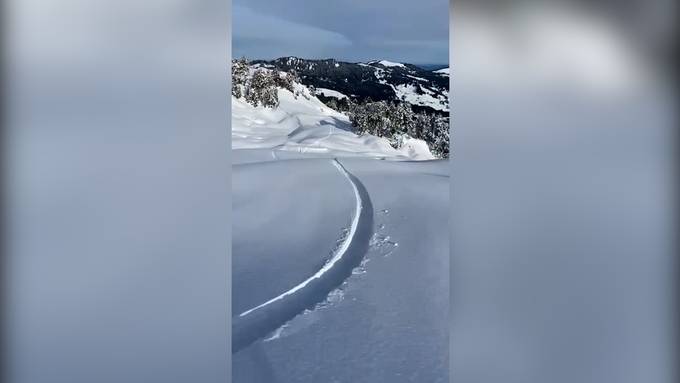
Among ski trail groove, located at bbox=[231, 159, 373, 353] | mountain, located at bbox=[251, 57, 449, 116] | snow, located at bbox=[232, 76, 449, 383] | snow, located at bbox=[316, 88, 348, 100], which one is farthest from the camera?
snow, located at bbox=[316, 88, 348, 100]

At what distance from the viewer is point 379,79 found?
9.91 meters

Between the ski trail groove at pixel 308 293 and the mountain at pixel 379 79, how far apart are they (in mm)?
2934

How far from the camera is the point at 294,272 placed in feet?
20.2

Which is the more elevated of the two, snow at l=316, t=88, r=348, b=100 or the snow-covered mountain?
snow at l=316, t=88, r=348, b=100

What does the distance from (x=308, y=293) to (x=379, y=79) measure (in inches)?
207

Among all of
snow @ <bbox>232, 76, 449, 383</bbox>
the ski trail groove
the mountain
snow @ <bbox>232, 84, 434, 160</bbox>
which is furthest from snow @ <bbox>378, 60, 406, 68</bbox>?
the ski trail groove

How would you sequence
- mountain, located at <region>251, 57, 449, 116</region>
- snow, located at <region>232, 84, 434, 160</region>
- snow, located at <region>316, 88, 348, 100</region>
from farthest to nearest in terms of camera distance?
snow, located at <region>232, 84, 434, 160</region> → snow, located at <region>316, 88, 348, 100</region> → mountain, located at <region>251, 57, 449, 116</region>

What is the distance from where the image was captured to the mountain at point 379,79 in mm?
9781

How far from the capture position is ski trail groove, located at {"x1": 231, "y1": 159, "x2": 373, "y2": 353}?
5.14 m

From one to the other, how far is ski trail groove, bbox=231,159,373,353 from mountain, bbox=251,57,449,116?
2.93 meters

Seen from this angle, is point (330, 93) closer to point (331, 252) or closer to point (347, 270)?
point (331, 252)

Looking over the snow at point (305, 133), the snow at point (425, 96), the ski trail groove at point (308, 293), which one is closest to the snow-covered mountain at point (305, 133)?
the snow at point (305, 133)

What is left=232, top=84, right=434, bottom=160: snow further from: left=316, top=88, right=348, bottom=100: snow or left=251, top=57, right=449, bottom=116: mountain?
left=251, top=57, right=449, bottom=116: mountain
